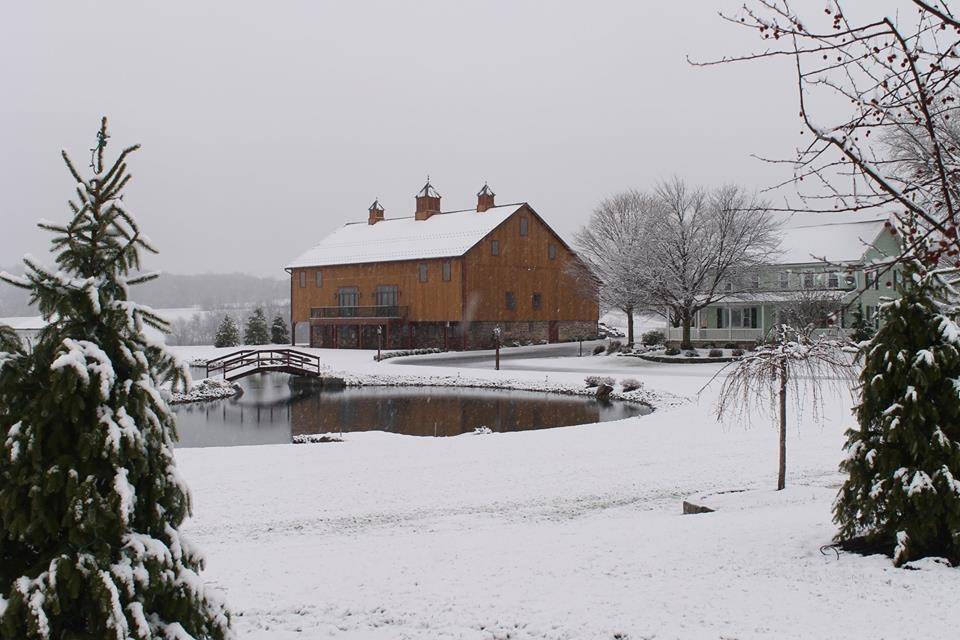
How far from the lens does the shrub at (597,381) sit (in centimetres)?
3138

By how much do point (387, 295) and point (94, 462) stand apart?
48.7 m

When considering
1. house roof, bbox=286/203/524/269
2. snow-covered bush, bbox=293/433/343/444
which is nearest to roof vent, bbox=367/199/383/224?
house roof, bbox=286/203/524/269

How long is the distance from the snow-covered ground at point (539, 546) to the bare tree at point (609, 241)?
31.7m

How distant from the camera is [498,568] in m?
8.00

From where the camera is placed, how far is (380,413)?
27.8 m

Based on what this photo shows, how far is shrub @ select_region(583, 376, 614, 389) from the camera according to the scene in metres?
31.4

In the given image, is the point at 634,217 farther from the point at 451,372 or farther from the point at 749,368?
the point at 749,368

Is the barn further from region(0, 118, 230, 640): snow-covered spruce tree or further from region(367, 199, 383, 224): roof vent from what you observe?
region(0, 118, 230, 640): snow-covered spruce tree

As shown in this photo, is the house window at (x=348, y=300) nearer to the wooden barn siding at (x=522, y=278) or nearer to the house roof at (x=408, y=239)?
the house roof at (x=408, y=239)

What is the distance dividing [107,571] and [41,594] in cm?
30

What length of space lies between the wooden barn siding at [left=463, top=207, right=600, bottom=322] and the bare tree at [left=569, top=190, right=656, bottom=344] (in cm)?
127

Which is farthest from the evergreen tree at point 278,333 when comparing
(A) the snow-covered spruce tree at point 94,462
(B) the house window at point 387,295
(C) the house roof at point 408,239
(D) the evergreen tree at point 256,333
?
(A) the snow-covered spruce tree at point 94,462

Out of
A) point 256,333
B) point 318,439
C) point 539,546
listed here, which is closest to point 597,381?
point 318,439

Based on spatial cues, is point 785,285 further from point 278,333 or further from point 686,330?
point 278,333
